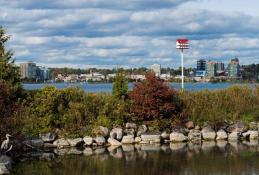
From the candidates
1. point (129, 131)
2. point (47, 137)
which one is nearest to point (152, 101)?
point (129, 131)

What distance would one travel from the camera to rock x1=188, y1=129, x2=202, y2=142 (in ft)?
95.3

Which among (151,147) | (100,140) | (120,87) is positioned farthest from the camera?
(120,87)

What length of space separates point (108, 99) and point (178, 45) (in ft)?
26.1

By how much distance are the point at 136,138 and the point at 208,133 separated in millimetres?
4027

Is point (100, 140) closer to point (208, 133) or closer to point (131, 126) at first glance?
point (131, 126)

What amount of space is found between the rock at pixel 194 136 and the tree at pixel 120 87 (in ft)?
14.5

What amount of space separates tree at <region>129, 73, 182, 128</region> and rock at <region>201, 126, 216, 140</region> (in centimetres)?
180

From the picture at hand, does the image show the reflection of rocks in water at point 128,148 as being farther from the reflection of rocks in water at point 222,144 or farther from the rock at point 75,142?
the reflection of rocks in water at point 222,144

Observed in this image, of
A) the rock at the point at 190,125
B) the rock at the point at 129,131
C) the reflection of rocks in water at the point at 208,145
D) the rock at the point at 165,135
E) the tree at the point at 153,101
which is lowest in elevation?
A: the reflection of rocks in water at the point at 208,145

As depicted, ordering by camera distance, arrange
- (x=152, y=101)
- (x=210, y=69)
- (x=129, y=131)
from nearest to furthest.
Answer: (x=129, y=131), (x=152, y=101), (x=210, y=69)

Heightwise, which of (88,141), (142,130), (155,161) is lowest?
(155,161)

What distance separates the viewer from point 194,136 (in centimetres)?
2917

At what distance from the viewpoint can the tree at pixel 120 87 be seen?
1209 inches

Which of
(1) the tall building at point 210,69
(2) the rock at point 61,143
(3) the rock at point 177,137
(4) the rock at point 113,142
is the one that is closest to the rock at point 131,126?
(4) the rock at point 113,142
